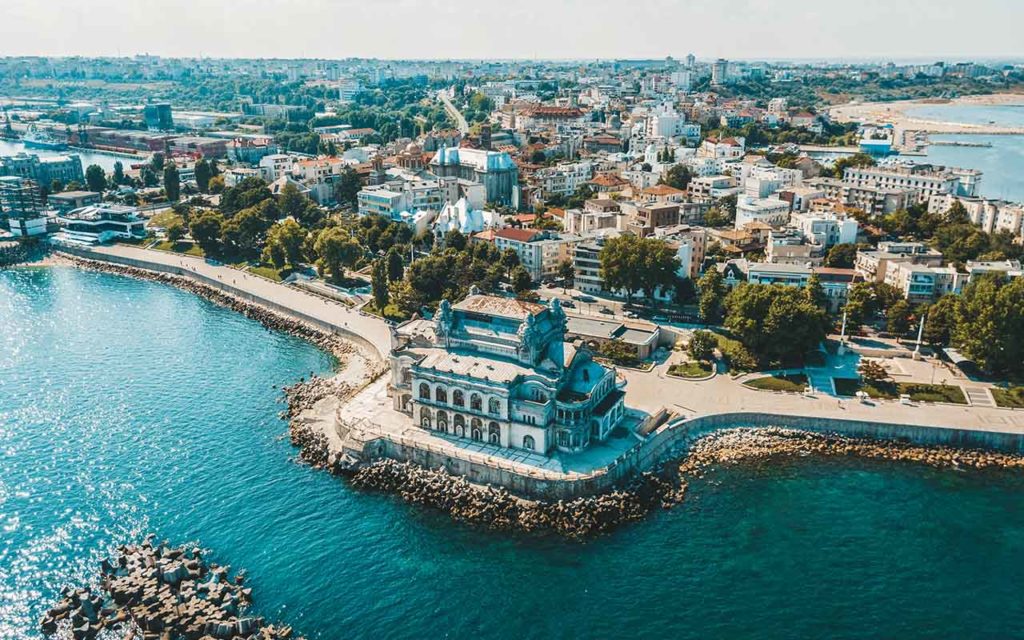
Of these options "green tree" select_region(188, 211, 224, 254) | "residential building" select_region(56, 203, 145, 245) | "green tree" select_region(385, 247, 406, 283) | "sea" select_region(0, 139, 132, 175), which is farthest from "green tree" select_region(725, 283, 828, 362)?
"sea" select_region(0, 139, 132, 175)

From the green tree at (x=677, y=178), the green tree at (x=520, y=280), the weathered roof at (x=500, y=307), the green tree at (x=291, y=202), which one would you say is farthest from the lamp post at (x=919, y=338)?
the green tree at (x=291, y=202)

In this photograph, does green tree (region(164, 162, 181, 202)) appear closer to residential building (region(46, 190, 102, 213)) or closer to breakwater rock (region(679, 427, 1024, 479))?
residential building (region(46, 190, 102, 213))

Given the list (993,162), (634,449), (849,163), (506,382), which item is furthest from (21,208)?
(993,162)

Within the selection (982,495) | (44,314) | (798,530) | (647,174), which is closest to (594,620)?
(798,530)

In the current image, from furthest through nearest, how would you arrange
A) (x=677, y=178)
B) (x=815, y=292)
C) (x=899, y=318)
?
(x=677, y=178) < (x=815, y=292) < (x=899, y=318)

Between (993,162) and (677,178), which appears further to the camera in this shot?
(993,162)

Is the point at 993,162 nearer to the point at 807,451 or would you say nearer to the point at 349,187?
the point at 349,187
